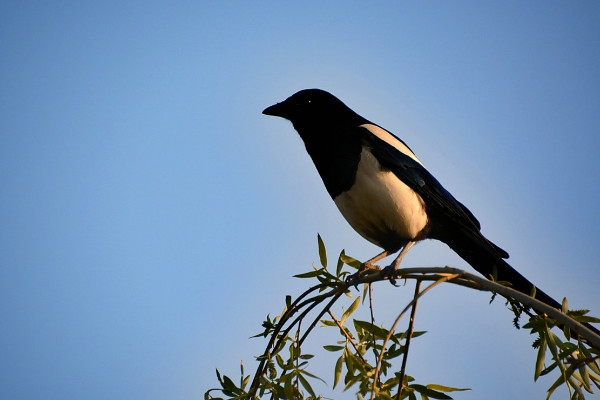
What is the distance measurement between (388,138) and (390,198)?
484mm

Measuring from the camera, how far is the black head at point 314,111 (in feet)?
11.9

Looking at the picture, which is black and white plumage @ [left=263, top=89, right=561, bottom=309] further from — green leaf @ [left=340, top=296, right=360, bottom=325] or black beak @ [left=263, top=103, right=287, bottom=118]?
green leaf @ [left=340, top=296, right=360, bottom=325]

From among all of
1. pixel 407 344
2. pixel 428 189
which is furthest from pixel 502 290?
pixel 428 189

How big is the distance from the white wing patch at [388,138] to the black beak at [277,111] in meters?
0.51

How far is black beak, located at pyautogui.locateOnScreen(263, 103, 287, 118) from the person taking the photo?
3740 millimetres

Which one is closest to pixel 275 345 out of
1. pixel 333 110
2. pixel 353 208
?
pixel 353 208

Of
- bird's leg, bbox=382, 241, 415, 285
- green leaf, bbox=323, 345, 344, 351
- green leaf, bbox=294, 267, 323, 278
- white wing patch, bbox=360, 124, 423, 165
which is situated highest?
white wing patch, bbox=360, 124, 423, 165

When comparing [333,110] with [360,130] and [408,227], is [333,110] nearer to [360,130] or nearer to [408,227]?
[360,130]

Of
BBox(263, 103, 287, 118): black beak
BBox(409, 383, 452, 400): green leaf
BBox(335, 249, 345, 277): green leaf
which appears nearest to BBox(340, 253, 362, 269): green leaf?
BBox(335, 249, 345, 277): green leaf

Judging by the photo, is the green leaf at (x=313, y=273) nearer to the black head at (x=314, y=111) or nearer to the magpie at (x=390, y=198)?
the magpie at (x=390, y=198)

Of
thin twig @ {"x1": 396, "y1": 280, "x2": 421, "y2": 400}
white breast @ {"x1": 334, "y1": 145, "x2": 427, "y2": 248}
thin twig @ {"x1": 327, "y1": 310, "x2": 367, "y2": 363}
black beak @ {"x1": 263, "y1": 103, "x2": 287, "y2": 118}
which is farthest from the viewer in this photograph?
black beak @ {"x1": 263, "y1": 103, "x2": 287, "y2": 118}

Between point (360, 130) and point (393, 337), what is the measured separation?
5.53 ft

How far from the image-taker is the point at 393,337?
2.02m

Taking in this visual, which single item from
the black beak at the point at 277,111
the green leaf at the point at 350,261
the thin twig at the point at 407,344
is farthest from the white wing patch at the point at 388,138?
the thin twig at the point at 407,344
